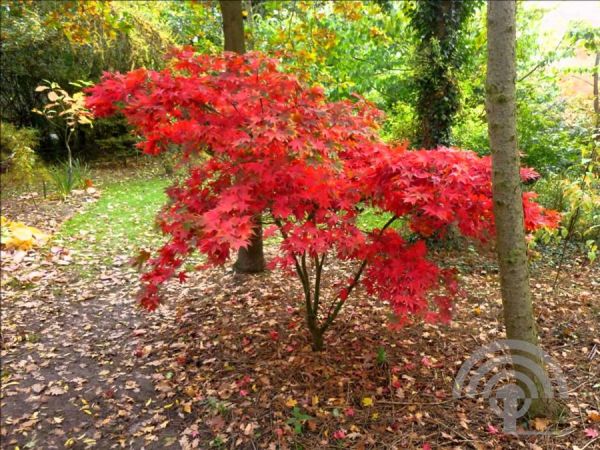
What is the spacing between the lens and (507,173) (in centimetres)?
210

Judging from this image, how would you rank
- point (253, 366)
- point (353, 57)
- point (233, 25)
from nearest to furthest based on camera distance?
point (253, 366), point (233, 25), point (353, 57)

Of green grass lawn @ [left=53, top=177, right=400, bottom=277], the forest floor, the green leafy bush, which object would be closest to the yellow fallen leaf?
the forest floor

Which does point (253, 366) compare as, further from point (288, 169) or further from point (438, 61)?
point (438, 61)

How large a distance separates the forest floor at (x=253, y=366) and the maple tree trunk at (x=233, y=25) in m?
2.24

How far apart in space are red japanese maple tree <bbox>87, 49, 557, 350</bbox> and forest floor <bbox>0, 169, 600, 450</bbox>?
72 cm

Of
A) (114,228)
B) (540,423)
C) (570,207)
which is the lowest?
(540,423)

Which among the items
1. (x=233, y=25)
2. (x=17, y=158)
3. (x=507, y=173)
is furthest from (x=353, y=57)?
(x=17, y=158)

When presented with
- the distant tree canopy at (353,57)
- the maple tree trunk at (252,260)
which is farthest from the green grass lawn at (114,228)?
the distant tree canopy at (353,57)

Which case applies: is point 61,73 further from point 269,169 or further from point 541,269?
point 541,269

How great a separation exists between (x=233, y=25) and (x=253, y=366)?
116 inches

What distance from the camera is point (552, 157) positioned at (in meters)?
6.09

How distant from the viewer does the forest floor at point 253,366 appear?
8.32ft

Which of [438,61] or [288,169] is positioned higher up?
[438,61]

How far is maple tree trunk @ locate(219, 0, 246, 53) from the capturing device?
3.85 metres
